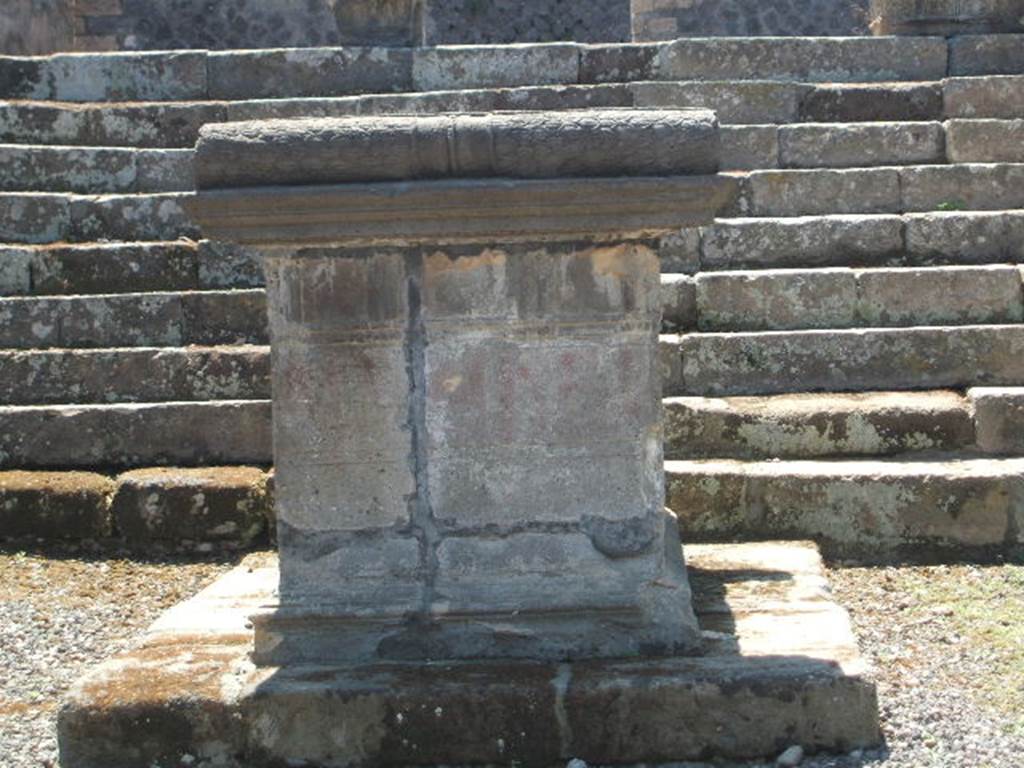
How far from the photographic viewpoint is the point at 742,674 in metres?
3.97

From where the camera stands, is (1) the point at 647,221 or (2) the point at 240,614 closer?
(1) the point at 647,221

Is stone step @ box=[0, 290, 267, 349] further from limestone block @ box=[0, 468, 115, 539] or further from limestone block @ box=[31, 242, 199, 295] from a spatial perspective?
limestone block @ box=[0, 468, 115, 539]

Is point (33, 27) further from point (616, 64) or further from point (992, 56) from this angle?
point (992, 56)

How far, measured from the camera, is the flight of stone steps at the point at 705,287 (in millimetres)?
6352

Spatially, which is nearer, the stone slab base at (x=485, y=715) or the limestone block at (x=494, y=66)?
the stone slab base at (x=485, y=715)

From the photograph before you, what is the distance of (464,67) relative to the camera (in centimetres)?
940

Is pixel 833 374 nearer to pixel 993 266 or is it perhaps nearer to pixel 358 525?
pixel 993 266

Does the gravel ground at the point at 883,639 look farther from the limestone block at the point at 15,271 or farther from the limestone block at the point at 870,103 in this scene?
the limestone block at the point at 870,103

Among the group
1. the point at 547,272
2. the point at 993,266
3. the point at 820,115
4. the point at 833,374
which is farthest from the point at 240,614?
the point at 820,115

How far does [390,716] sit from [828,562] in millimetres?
2468

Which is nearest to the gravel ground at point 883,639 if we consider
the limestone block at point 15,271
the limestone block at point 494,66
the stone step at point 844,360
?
the stone step at point 844,360

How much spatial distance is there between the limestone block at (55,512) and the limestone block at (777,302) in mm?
2636

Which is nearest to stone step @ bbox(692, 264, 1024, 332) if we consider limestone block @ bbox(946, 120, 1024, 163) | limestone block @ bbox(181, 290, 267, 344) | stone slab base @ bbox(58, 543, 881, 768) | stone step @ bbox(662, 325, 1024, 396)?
stone step @ bbox(662, 325, 1024, 396)

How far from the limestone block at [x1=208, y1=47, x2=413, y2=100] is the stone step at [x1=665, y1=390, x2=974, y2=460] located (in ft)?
11.8
